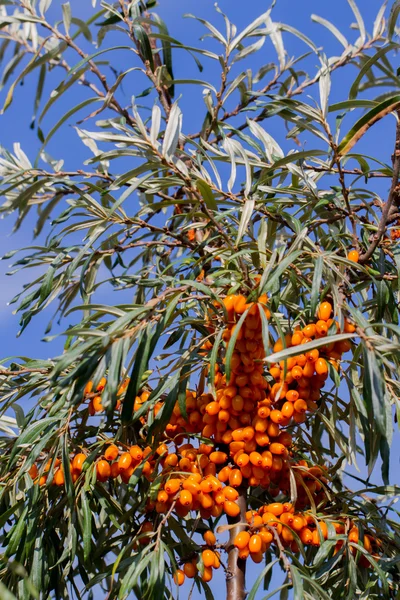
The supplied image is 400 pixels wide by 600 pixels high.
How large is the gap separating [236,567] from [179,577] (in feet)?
0.40

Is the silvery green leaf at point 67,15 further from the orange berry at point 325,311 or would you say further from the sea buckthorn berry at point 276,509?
the sea buckthorn berry at point 276,509

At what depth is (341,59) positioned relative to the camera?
75.4 inches

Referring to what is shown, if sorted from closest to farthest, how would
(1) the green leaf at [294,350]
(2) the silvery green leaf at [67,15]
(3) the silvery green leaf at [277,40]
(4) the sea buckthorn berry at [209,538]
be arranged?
(1) the green leaf at [294,350], (4) the sea buckthorn berry at [209,538], (2) the silvery green leaf at [67,15], (3) the silvery green leaf at [277,40]

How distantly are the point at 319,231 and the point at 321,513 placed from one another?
0.76 m

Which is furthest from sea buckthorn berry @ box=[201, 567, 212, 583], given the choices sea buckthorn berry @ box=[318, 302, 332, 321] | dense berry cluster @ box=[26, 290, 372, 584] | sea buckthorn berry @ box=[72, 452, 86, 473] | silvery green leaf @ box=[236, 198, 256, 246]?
silvery green leaf @ box=[236, 198, 256, 246]

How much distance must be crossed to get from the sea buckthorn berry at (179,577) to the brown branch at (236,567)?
99 mm

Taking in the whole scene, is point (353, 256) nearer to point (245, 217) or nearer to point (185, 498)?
point (245, 217)

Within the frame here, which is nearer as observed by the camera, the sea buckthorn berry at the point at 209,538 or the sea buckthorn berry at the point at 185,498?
the sea buckthorn berry at the point at 185,498

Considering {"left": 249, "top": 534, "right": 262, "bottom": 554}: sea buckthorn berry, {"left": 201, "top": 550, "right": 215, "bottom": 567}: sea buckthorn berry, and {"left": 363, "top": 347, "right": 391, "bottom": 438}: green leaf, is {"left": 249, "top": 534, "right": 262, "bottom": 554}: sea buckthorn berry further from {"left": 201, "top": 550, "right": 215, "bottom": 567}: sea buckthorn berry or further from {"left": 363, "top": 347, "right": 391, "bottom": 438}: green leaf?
{"left": 363, "top": 347, "right": 391, "bottom": 438}: green leaf

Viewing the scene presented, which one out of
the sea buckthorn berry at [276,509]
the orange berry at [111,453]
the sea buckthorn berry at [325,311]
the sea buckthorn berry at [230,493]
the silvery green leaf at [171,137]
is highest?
the silvery green leaf at [171,137]

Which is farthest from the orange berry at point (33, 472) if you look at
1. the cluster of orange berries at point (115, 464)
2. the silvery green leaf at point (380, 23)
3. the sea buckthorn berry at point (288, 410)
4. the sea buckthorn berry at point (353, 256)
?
the silvery green leaf at point (380, 23)

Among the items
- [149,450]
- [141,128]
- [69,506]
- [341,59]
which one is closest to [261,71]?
[341,59]

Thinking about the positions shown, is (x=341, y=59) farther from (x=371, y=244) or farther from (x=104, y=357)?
(x=104, y=357)

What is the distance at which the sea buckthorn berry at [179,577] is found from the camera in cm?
149
